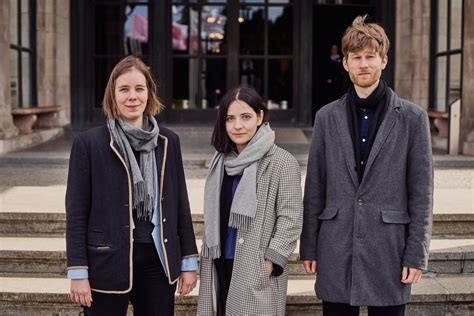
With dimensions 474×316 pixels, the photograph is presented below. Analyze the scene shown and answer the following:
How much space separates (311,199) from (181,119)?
8.90 m

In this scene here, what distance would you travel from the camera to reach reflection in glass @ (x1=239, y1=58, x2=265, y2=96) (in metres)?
11.9

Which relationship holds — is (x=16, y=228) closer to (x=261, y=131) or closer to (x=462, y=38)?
(x=261, y=131)

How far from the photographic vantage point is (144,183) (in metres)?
3.06

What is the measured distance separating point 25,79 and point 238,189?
8.18 m

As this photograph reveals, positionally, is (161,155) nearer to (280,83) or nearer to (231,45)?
(231,45)

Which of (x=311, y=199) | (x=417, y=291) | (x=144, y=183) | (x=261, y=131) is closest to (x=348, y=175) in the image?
(x=311, y=199)

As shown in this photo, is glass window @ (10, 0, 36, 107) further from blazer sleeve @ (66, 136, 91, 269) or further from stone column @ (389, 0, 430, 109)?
blazer sleeve @ (66, 136, 91, 269)

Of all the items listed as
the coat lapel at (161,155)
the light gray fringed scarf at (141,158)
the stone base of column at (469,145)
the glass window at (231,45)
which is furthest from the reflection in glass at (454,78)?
the light gray fringed scarf at (141,158)

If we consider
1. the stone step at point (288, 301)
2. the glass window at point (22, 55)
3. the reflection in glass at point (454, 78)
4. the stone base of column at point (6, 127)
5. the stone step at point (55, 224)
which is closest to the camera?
the stone step at point (288, 301)

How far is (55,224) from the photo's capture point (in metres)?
5.42

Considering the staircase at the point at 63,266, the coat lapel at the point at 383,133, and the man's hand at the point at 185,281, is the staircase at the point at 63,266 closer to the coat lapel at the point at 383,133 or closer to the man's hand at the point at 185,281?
the man's hand at the point at 185,281

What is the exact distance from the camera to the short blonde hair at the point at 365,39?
305 cm

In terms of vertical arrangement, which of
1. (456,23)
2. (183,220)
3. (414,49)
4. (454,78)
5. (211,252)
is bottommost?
(211,252)

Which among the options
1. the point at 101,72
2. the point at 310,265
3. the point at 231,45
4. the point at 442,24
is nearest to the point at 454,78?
the point at 442,24
